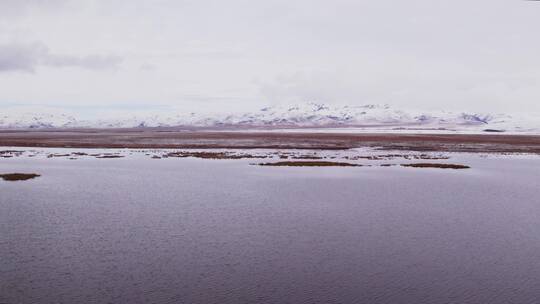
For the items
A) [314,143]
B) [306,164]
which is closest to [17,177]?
[306,164]

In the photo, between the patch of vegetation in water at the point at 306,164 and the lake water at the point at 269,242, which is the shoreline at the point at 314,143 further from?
the lake water at the point at 269,242

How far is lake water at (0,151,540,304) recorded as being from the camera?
17203 millimetres

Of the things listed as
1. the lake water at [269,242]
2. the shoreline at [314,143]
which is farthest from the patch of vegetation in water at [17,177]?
the shoreline at [314,143]

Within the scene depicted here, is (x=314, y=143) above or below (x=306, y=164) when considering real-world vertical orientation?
above

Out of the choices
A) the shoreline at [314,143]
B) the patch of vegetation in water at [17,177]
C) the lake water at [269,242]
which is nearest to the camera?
the lake water at [269,242]

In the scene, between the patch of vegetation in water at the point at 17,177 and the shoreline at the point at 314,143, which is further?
the shoreline at the point at 314,143

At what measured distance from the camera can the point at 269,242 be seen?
2312 centimetres

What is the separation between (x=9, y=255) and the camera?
20.9 m

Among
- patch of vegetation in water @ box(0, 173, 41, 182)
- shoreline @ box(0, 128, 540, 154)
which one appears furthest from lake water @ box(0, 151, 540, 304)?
shoreline @ box(0, 128, 540, 154)

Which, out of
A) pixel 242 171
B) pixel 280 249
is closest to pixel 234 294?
pixel 280 249

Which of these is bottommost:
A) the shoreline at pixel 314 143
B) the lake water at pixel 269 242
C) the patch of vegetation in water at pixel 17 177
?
the lake water at pixel 269 242

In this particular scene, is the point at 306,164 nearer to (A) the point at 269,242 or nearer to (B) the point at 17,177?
(B) the point at 17,177

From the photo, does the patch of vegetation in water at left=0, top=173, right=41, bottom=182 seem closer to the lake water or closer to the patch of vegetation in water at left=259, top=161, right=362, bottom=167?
the lake water

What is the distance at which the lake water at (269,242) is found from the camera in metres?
17.2
